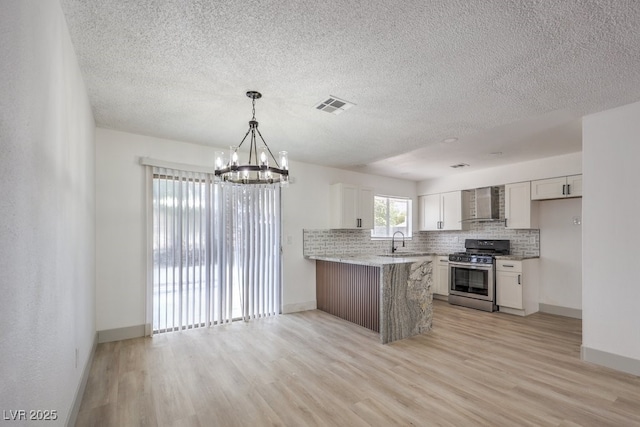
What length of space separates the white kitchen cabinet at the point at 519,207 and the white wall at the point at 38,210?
5984mm

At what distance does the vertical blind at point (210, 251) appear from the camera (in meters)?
4.09

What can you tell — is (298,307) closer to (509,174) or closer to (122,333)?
(122,333)

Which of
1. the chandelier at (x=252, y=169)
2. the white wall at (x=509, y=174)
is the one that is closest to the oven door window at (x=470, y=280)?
the white wall at (x=509, y=174)

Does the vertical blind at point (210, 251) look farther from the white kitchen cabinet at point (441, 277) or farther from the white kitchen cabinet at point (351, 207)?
the white kitchen cabinet at point (441, 277)

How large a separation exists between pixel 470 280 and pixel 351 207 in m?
2.54

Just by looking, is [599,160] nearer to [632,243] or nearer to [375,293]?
[632,243]

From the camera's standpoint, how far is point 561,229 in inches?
202

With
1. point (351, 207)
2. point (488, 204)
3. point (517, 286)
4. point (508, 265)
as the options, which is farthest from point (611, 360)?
point (351, 207)

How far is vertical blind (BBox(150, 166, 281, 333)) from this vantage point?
409 centimetres

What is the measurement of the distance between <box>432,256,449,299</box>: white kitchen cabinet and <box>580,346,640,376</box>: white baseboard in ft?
9.82

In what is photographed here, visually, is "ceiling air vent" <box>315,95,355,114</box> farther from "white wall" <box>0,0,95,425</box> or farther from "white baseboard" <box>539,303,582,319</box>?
"white baseboard" <box>539,303,582,319</box>

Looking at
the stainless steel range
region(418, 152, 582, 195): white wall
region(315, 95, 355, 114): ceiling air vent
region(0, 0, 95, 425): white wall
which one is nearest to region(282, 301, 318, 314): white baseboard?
the stainless steel range

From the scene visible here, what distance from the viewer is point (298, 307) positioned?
5.21 meters

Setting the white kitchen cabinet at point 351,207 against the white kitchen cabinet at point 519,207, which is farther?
the white kitchen cabinet at point 351,207
